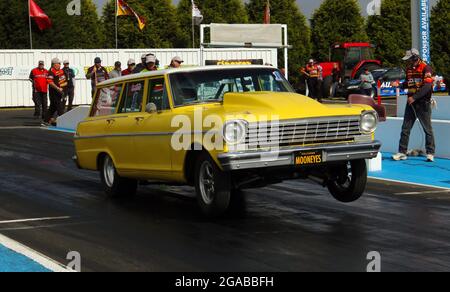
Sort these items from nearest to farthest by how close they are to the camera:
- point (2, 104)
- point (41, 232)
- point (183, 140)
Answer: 1. point (41, 232)
2. point (183, 140)
3. point (2, 104)

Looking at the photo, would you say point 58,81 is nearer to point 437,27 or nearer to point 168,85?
point 168,85

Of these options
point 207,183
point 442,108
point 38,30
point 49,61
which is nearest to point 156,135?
point 207,183

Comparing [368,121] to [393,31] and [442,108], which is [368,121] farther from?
[393,31]

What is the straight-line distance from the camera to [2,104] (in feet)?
125

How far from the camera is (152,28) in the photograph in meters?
51.9

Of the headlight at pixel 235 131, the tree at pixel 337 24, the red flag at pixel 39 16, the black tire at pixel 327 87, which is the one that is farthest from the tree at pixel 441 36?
the headlight at pixel 235 131

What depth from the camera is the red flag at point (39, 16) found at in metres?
42.6

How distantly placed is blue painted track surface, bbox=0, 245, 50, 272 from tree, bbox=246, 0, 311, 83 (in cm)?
4451

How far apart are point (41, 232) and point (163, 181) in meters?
1.83

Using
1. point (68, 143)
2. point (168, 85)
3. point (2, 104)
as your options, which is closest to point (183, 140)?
point (168, 85)

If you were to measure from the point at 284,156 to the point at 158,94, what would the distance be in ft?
7.02

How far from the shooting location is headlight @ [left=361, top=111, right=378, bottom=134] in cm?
887

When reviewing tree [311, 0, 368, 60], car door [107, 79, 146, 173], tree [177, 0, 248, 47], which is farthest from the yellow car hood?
tree [177, 0, 248, 47]

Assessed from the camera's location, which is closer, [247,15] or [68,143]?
[68,143]
